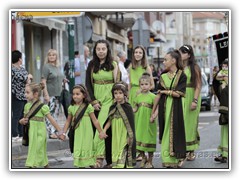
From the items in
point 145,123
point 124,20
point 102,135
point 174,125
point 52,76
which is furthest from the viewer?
point 124,20

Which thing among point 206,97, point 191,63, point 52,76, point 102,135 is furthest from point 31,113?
point 206,97

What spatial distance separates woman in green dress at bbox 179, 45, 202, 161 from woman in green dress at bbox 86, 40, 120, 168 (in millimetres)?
1151

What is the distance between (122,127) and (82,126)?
485 millimetres

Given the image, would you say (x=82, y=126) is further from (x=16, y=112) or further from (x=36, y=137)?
(x=16, y=112)

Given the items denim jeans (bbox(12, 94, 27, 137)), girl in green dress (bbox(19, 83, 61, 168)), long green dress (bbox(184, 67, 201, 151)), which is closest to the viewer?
girl in green dress (bbox(19, 83, 61, 168))

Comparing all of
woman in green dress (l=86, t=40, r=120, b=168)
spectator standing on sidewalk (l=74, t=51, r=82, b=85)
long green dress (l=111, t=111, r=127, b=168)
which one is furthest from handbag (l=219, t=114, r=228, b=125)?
spectator standing on sidewalk (l=74, t=51, r=82, b=85)

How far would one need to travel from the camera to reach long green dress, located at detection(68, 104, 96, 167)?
8.89 metres

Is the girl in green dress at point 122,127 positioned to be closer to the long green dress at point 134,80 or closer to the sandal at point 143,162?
the sandal at point 143,162

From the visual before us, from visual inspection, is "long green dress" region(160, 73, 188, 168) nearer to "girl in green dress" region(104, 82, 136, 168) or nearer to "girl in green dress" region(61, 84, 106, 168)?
"girl in green dress" region(104, 82, 136, 168)

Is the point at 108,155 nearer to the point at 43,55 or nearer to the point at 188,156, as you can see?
the point at 188,156

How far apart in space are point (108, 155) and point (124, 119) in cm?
65

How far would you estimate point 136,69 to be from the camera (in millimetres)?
10703

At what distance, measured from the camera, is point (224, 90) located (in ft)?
32.8

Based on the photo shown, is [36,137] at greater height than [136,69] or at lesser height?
lesser
